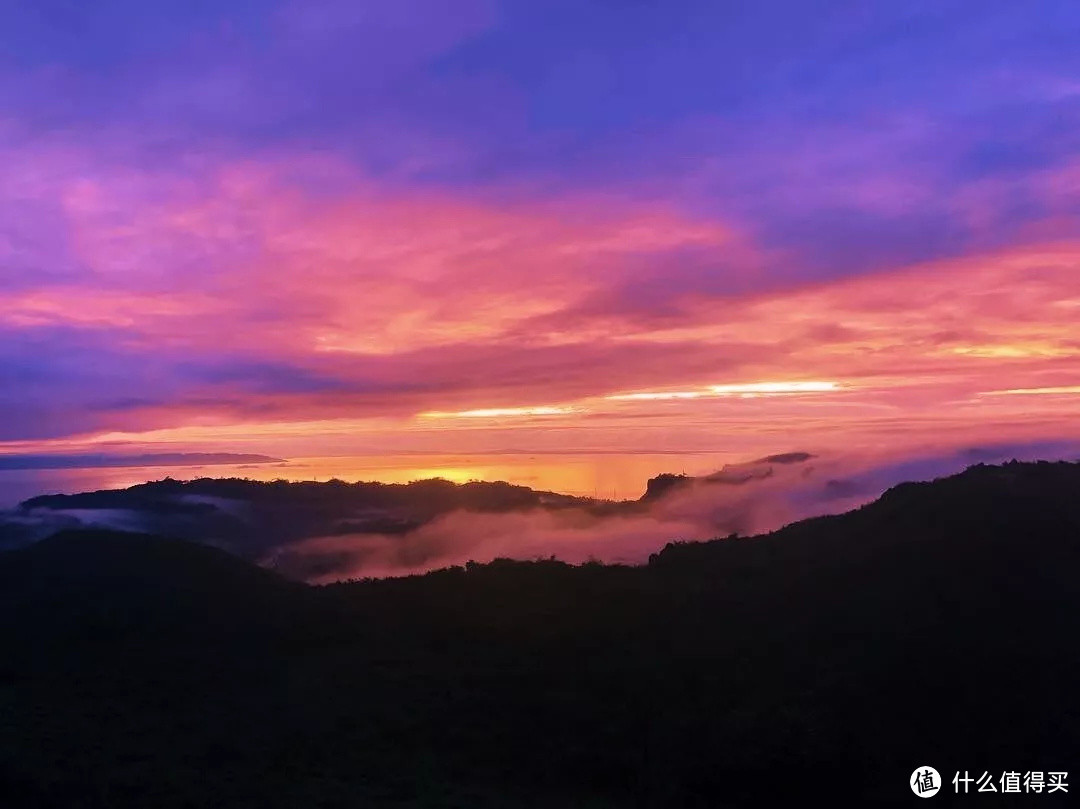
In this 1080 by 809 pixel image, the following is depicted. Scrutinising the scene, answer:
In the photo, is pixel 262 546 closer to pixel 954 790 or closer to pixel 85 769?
pixel 85 769

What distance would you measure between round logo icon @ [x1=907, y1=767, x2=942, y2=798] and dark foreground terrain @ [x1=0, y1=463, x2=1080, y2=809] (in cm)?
43

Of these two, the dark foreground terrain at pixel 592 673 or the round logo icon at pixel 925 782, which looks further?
the dark foreground terrain at pixel 592 673

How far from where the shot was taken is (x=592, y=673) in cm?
3762

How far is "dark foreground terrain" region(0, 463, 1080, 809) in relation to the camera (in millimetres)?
26609

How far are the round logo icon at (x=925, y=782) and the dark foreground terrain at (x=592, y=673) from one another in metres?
0.43

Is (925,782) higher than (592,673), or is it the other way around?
(592,673)

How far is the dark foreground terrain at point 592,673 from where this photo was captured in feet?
87.3

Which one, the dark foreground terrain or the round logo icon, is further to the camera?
the dark foreground terrain

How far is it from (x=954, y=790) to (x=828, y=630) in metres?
12.8

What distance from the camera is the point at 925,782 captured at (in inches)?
1013

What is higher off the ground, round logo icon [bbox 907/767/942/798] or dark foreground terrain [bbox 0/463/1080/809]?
dark foreground terrain [bbox 0/463/1080/809]

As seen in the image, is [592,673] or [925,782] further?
[592,673]

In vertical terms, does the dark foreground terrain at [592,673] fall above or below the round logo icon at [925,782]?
above

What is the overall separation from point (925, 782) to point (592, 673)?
14.9 m
